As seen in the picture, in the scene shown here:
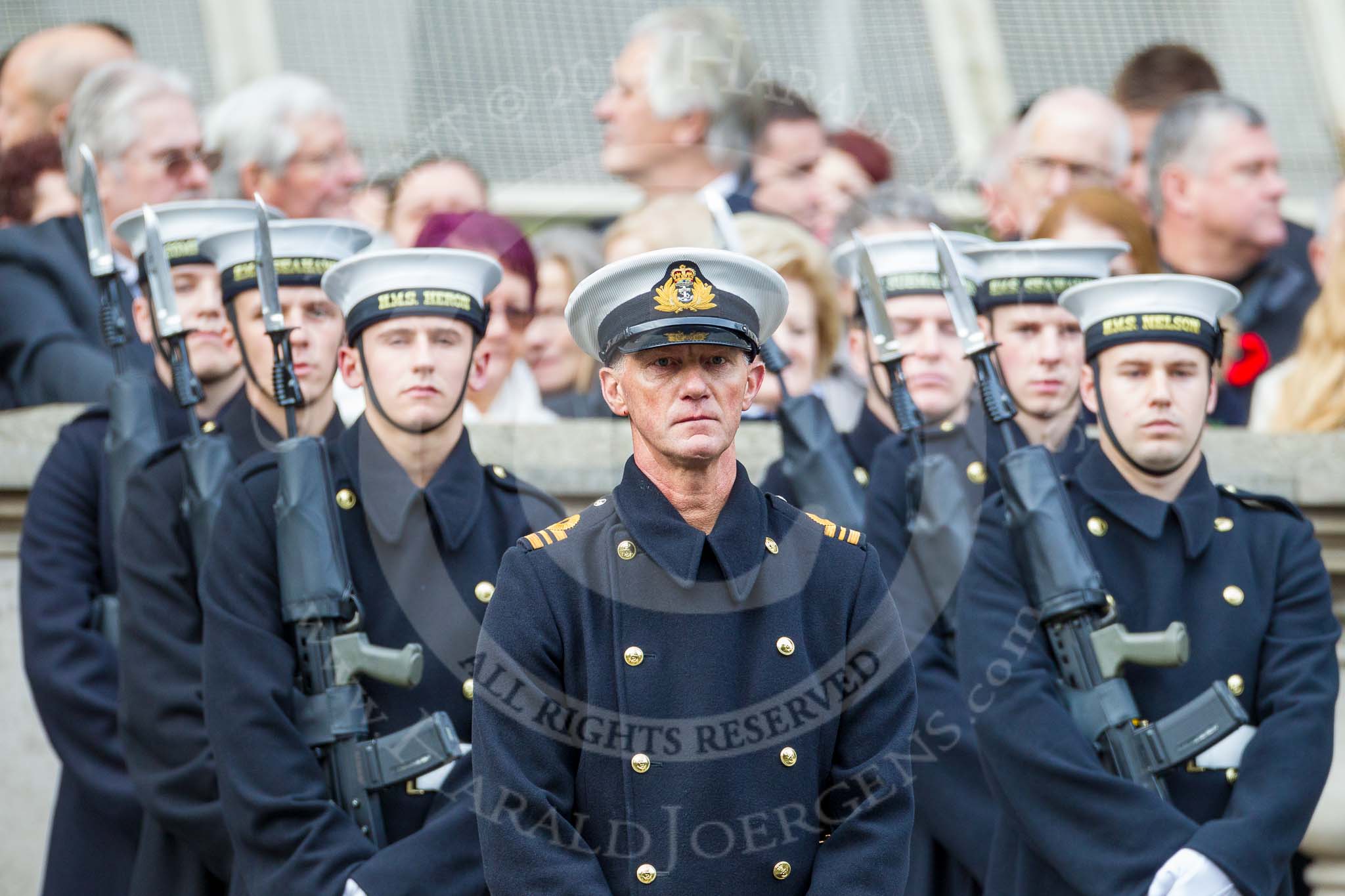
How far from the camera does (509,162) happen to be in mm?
7922

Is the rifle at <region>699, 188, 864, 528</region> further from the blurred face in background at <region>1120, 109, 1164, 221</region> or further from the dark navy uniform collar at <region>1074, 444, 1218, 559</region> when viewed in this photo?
the blurred face in background at <region>1120, 109, 1164, 221</region>

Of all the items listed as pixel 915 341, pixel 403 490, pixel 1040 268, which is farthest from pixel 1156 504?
pixel 403 490

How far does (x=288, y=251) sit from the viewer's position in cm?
567

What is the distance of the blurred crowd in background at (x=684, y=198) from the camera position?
22.1 ft

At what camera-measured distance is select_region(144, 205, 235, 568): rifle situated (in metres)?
5.32

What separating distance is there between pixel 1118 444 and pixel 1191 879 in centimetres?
115

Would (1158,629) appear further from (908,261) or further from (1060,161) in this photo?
(1060,161)

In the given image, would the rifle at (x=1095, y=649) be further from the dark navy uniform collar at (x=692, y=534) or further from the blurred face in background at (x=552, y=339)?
the blurred face in background at (x=552, y=339)

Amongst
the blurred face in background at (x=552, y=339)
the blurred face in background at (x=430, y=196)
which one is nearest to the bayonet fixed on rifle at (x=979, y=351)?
the blurred face in background at (x=552, y=339)

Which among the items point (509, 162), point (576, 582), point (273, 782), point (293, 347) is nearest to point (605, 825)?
point (576, 582)

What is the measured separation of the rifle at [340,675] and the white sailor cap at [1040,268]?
6.90ft

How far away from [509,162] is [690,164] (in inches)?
37.7

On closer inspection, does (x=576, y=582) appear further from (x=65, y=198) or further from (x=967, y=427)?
(x=65, y=198)

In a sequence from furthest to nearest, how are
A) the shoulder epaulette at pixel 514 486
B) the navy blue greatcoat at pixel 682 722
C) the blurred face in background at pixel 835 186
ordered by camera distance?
the blurred face in background at pixel 835 186 < the shoulder epaulette at pixel 514 486 < the navy blue greatcoat at pixel 682 722
